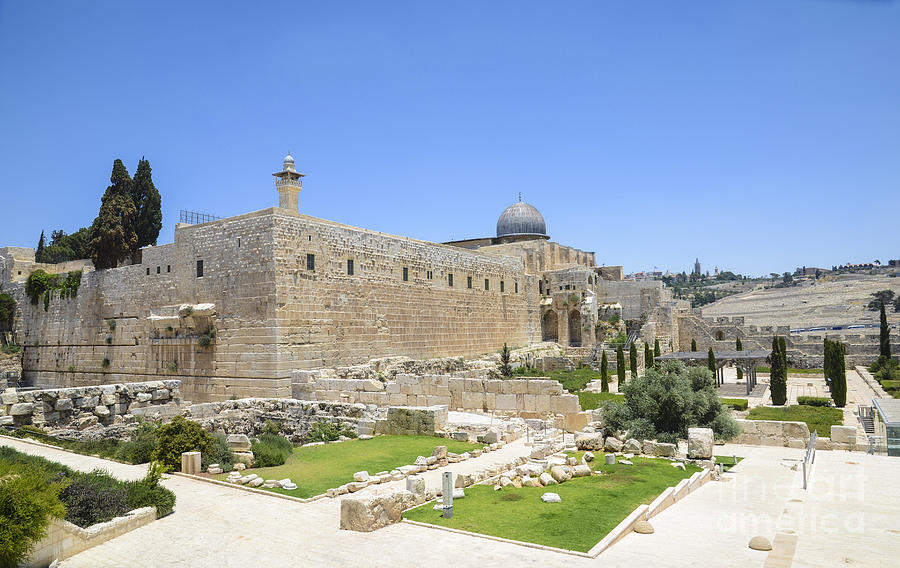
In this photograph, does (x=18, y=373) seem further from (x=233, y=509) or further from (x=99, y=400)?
(x=233, y=509)

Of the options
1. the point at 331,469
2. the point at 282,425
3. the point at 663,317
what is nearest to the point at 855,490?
the point at 331,469

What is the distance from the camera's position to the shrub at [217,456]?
34.4 ft

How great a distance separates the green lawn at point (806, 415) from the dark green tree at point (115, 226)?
24.2m

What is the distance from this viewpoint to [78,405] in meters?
13.4

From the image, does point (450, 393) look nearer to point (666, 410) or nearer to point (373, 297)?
point (666, 410)

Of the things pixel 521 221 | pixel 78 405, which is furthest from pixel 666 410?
pixel 521 221

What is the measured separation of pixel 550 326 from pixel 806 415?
19.5 meters

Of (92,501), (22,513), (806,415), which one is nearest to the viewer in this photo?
(22,513)

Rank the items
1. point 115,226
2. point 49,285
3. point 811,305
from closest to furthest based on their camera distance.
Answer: point 115,226 → point 49,285 → point 811,305

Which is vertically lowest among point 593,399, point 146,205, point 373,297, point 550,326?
point 593,399

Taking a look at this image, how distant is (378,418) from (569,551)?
841cm

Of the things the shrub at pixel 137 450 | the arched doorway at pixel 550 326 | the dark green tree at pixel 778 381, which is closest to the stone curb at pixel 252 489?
the shrub at pixel 137 450

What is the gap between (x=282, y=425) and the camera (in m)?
15.8

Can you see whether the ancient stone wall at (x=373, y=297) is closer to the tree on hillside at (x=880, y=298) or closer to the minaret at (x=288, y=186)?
the minaret at (x=288, y=186)
